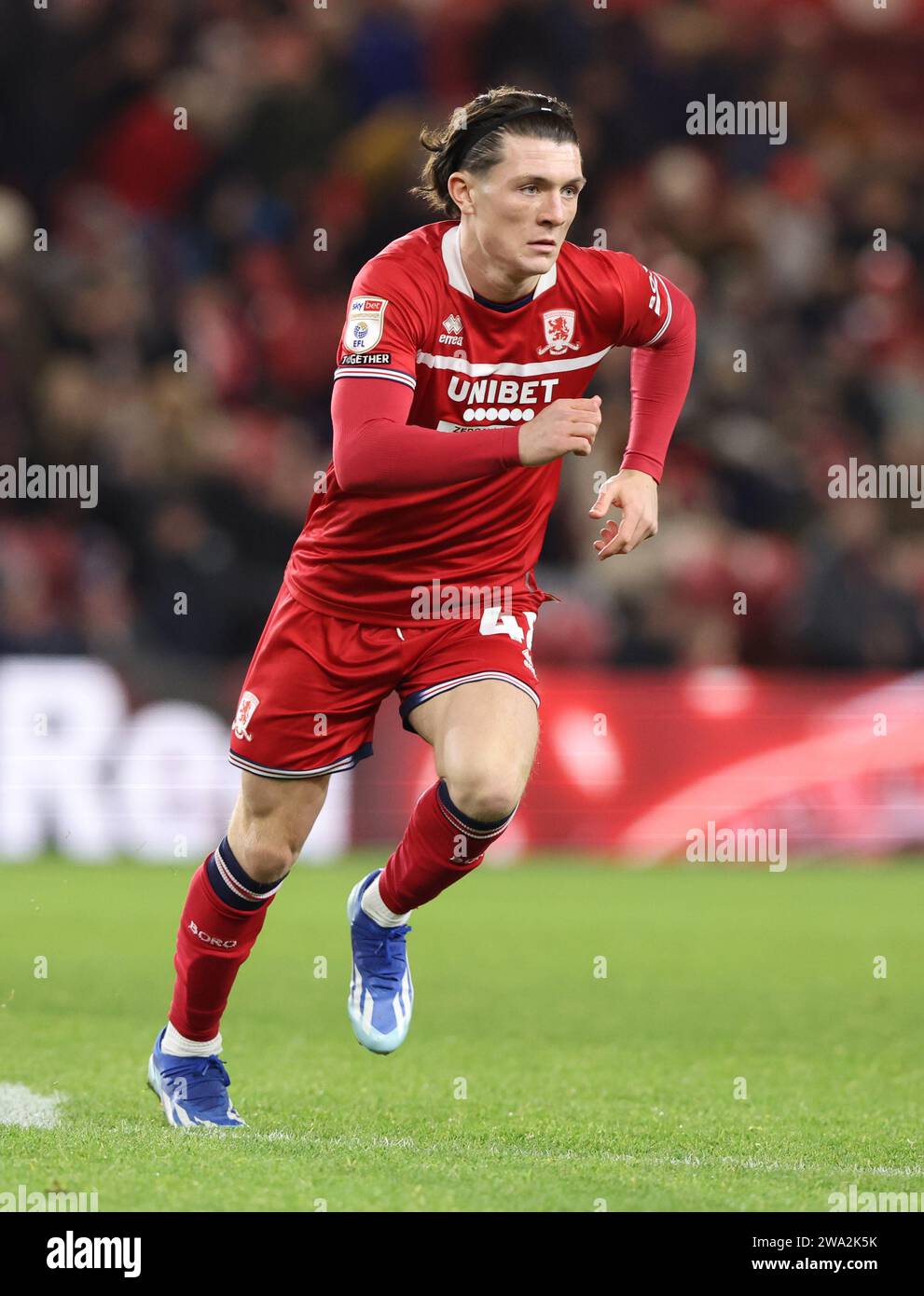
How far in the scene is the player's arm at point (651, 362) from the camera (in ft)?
15.5

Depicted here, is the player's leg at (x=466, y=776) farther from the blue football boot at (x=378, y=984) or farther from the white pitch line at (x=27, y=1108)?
the white pitch line at (x=27, y=1108)

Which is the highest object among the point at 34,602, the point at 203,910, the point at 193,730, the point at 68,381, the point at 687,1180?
the point at 68,381

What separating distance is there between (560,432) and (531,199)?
0.71 m

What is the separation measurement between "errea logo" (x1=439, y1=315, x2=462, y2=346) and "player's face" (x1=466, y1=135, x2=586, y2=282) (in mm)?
189

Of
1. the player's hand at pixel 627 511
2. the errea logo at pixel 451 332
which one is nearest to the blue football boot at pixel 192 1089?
the player's hand at pixel 627 511

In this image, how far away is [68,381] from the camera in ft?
→ 36.6

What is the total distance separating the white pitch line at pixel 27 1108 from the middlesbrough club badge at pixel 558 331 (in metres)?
2.09

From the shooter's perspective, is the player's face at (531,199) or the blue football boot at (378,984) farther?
the blue football boot at (378,984)

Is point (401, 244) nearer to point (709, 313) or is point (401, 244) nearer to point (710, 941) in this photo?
point (710, 941)

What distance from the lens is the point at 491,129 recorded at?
175 inches

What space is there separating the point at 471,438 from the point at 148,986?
10.2ft

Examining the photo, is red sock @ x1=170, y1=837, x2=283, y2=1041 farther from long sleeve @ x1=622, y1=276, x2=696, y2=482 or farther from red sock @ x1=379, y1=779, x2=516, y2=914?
long sleeve @ x1=622, y1=276, x2=696, y2=482

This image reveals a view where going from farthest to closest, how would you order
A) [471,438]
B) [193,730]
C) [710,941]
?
[193,730]
[710,941]
[471,438]

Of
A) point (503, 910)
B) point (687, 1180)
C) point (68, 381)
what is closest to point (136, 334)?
point (68, 381)
